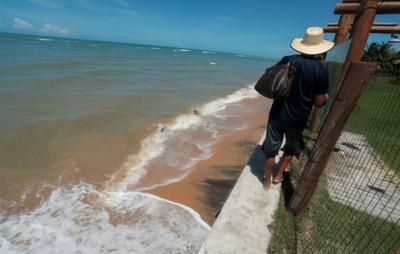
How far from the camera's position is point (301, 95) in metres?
2.83

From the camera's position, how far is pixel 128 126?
25.5ft

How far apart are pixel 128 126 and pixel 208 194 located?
3909 millimetres

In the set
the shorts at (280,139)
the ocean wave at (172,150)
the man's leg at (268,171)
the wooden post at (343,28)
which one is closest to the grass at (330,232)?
the man's leg at (268,171)

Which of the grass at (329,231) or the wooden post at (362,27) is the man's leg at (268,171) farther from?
the wooden post at (362,27)

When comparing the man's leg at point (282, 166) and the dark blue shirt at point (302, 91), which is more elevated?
the dark blue shirt at point (302, 91)

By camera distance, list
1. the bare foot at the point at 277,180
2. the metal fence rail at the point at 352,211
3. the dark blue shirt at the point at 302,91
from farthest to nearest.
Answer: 1. the bare foot at the point at 277,180
2. the metal fence rail at the point at 352,211
3. the dark blue shirt at the point at 302,91

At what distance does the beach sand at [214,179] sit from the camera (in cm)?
444

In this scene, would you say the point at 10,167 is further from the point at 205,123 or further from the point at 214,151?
the point at 205,123

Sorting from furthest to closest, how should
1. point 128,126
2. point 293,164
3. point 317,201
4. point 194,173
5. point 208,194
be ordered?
point 128,126 → point 194,173 → point 208,194 → point 293,164 → point 317,201

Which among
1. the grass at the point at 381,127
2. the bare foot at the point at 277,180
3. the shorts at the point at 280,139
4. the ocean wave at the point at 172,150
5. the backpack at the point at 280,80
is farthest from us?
the grass at the point at 381,127

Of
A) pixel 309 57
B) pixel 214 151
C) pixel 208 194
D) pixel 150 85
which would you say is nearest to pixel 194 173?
pixel 208 194

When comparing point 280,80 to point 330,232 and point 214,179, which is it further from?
point 214,179

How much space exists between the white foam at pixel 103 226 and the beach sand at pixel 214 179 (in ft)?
0.74

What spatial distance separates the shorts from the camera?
3.11m
